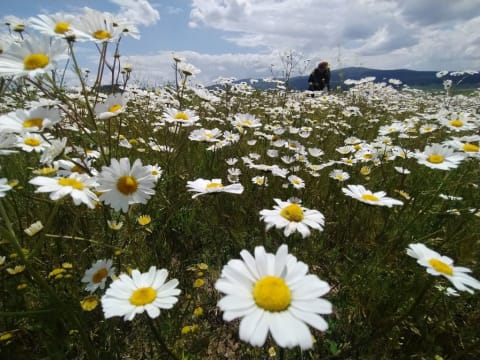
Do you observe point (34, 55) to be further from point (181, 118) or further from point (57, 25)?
point (181, 118)

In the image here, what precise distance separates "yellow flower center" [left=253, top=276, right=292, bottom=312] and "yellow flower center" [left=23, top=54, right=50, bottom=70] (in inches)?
53.3

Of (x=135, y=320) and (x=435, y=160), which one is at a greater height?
(x=435, y=160)

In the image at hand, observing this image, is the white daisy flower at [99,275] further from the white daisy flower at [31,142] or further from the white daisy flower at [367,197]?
the white daisy flower at [367,197]

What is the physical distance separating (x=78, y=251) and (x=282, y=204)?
1.52m

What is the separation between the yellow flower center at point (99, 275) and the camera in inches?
62.0

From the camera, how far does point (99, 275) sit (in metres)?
1.59

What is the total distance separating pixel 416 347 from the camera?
1728 mm

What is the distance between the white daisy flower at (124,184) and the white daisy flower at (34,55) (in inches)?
20.7

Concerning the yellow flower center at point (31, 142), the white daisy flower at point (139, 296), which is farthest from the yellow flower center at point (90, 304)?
the yellow flower center at point (31, 142)

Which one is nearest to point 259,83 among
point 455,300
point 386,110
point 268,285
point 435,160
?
point 386,110

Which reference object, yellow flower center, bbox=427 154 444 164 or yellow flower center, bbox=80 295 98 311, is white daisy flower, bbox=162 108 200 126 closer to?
yellow flower center, bbox=80 295 98 311

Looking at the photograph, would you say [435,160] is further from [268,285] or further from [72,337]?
[72,337]

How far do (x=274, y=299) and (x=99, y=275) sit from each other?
110 centimetres

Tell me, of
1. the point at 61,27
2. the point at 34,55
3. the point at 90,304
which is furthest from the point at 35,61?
the point at 90,304
